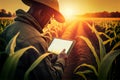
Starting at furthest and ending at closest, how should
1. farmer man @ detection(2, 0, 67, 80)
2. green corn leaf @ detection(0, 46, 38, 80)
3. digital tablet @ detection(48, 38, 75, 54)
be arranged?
digital tablet @ detection(48, 38, 75, 54) < farmer man @ detection(2, 0, 67, 80) < green corn leaf @ detection(0, 46, 38, 80)

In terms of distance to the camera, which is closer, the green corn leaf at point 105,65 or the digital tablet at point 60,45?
the green corn leaf at point 105,65

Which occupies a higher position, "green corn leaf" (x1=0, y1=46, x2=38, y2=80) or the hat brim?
the hat brim

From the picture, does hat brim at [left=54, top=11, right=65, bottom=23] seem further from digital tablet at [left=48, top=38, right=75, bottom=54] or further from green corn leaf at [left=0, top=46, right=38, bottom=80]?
green corn leaf at [left=0, top=46, right=38, bottom=80]

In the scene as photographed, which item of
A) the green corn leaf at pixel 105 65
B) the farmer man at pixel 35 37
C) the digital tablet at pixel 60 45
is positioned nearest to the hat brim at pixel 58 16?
the farmer man at pixel 35 37

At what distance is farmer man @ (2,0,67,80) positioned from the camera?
6.37 feet

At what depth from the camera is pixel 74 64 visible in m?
4.48

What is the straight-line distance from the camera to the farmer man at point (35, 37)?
194 centimetres

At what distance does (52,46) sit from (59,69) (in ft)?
1.60

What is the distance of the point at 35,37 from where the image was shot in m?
2.11

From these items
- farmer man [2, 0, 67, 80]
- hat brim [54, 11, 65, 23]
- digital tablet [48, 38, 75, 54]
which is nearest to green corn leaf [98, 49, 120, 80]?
farmer man [2, 0, 67, 80]

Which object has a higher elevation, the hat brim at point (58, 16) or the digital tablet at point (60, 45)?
the hat brim at point (58, 16)

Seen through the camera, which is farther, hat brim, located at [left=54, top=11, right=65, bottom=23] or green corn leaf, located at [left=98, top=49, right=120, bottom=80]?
hat brim, located at [left=54, top=11, right=65, bottom=23]

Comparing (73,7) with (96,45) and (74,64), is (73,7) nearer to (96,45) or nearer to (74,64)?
(96,45)

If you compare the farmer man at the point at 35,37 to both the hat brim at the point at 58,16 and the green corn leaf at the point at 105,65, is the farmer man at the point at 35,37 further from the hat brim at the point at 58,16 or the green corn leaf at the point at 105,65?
the green corn leaf at the point at 105,65
